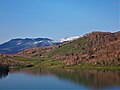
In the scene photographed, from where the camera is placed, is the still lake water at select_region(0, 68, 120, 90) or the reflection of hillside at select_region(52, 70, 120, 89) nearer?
the still lake water at select_region(0, 68, 120, 90)

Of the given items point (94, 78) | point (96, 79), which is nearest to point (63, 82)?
point (96, 79)

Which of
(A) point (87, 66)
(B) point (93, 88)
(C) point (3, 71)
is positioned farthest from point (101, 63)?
(B) point (93, 88)

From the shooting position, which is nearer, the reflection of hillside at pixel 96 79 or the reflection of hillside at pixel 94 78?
the reflection of hillside at pixel 96 79

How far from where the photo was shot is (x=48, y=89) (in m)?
86.9

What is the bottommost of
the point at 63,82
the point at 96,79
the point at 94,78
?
the point at 63,82

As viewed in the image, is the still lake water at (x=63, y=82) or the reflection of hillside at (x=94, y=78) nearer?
the still lake water at (x=63, y=82)

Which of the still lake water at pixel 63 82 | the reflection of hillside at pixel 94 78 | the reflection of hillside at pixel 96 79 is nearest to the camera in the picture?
the still lake water at pixel 63 82

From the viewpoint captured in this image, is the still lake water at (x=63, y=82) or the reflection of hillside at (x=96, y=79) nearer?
the still lake water at (x=63, y=82)

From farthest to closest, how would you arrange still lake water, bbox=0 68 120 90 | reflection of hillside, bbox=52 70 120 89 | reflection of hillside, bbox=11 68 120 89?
reflection of hillside, bbox=11 68 120 89 → reflection of hillside, bbox=52 70 120 89 → still lake water, bbox=0 68 120 90

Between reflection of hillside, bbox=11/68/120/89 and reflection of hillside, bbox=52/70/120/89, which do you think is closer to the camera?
reflection of hillside, bbox=52/70/120/89

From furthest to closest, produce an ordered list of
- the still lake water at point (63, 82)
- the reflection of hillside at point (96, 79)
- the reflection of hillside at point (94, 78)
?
the reflection of hillside at point (94, 78)
the reflection of hillside at point (96, 79)
the still lake water at point (63, 82)

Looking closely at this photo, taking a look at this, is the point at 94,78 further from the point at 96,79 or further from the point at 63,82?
the point at 63,82

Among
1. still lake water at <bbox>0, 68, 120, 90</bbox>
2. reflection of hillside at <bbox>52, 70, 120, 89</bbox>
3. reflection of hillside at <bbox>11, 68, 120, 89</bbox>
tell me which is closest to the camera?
still lake water at <bbox>0, 68, 120, 90</bbox>

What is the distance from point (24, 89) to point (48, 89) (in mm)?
6756
